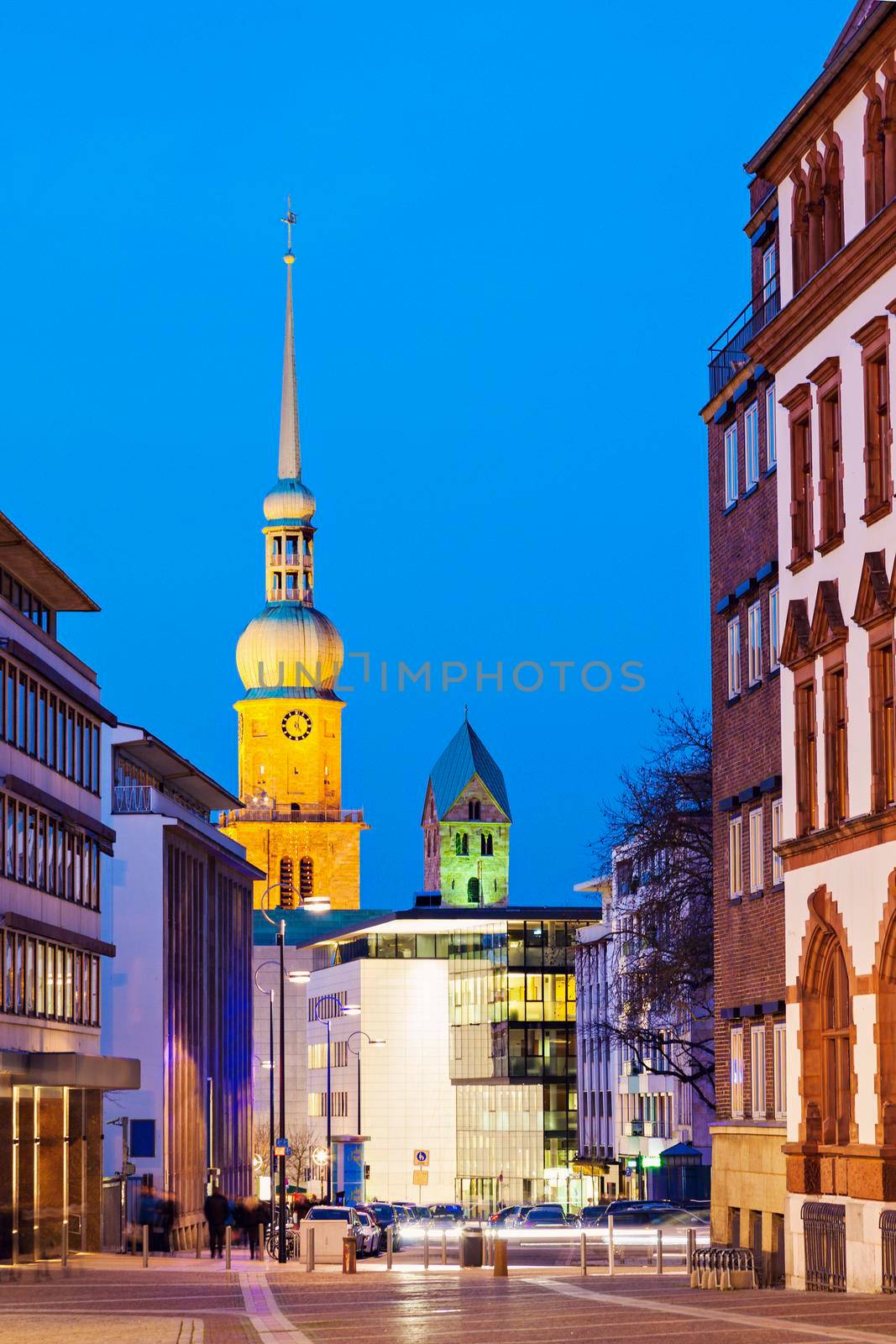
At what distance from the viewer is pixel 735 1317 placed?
28.2m

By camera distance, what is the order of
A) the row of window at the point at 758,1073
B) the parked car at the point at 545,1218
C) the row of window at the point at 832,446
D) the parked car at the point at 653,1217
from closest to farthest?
the row of window at the point at 832,446 → the row of window at the point at 758,1073 → the parked car at the point at 653,1217 → the parked car at the point at 545,1218

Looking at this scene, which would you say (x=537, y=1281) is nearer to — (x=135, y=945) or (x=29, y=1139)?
(x=29, y=1139)

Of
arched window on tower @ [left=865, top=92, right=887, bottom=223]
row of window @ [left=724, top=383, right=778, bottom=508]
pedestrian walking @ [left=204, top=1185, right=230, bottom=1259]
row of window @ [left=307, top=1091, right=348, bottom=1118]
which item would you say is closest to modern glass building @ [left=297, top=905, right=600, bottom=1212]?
row of window @ [left=307, top=1091, right=348, bottom=1118]

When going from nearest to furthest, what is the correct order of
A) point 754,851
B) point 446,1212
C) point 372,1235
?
point 754,851, point 372,1235, point 446,1212

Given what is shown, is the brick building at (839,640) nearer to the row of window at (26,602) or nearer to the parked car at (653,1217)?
the row of window at (26,602)

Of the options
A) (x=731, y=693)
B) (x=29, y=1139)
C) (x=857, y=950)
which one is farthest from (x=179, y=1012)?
(x=857, y=950)

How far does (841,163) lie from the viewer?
3703 centimetres

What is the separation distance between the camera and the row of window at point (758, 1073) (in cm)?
4119

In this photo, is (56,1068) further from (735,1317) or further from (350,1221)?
(735,1317)

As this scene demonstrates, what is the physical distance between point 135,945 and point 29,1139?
83.1ft

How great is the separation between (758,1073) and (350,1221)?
2473 centimetres

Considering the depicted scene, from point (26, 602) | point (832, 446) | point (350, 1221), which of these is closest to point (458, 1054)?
point (350, 1221)

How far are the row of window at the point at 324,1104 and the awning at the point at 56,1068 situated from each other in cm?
11425

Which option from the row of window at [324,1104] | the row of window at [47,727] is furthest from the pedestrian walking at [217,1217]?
the row of window at [324,1104]
